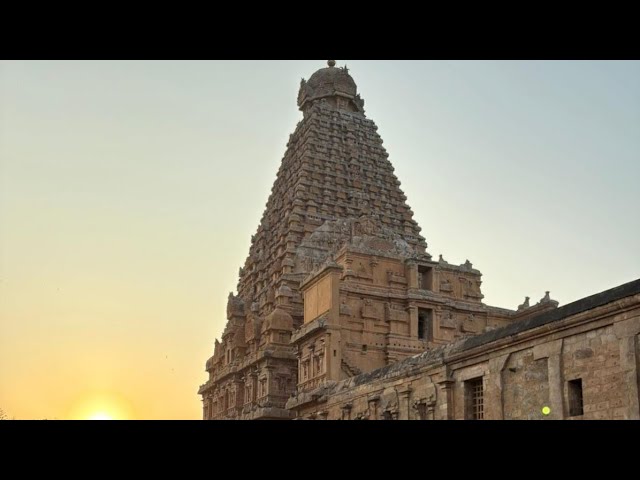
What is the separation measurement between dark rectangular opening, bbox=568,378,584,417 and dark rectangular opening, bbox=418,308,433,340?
2228 cm

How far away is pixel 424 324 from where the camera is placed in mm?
40812

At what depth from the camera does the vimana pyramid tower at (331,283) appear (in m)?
38.4

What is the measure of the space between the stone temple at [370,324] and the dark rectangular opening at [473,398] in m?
0.05

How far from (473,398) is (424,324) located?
18.5m

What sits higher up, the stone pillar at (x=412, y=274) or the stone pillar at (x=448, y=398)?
the stone pillar at (x=412, y=274)

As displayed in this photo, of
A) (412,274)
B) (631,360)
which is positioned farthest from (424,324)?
(631,360)

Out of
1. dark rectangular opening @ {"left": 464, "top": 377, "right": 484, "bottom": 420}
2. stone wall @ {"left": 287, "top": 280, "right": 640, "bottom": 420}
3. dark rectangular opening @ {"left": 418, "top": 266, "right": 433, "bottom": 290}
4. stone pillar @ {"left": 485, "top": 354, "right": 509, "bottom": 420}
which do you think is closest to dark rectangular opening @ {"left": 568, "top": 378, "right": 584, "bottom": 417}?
stone wall @ {"left": 287, "top": 280, "right": 640, "bottom": 420}

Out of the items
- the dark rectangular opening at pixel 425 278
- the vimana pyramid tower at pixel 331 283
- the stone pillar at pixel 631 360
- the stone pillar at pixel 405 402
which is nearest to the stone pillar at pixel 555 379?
the stone pillar at pixel 631 360

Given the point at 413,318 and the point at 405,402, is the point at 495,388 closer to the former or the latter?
the point at 405,402

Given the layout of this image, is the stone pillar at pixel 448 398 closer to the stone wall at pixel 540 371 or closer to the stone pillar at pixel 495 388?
the stone wall at pixel 540 371
